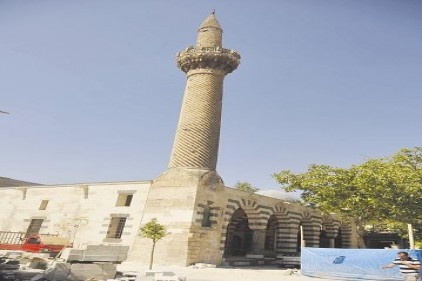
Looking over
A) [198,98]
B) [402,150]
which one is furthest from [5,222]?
[402,150]

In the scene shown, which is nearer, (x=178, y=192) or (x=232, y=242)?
(x=178, y=192)

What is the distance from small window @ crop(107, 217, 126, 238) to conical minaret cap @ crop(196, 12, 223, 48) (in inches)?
509

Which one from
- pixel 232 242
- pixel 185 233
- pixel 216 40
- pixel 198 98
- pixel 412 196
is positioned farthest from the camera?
pixel 232 242

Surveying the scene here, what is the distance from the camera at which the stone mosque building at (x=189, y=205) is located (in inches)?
739

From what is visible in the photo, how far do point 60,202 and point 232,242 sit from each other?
13406 millimetres

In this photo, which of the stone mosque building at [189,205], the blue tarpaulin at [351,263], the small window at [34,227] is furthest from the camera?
the small window at [34,227]

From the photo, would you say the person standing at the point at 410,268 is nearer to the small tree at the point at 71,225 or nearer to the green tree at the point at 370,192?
the green tree at the point at 370,192

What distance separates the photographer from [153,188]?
20.7 meters

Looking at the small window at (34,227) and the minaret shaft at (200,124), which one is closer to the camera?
the minaret shaft at (200,124)

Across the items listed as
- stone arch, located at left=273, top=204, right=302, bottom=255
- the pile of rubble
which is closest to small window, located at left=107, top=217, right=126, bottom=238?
the pile of rubble

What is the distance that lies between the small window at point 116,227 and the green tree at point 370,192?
476 inches

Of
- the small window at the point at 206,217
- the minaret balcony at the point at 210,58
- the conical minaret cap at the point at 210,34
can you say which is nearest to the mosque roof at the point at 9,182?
the minaret balcony at the point at 210,58

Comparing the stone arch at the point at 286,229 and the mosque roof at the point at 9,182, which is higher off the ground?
the mosque roof at the point at 9,182

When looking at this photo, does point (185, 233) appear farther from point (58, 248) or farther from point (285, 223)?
point (285, 223)
